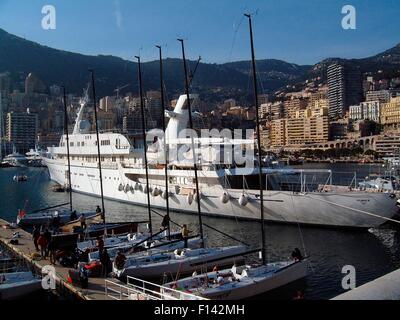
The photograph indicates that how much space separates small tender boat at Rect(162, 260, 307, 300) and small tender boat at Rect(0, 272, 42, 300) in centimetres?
362

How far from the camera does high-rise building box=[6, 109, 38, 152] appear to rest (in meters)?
157

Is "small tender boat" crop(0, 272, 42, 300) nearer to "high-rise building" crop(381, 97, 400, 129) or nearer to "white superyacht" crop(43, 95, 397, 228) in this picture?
"white superyacht" crop(43, 95, 397, 228)

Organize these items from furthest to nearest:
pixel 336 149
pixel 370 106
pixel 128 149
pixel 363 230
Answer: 1. pixel 370 106
2. pixel 336 149
3. pixel 128 149
4. pixel 363 230

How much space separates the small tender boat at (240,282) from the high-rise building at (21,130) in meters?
156

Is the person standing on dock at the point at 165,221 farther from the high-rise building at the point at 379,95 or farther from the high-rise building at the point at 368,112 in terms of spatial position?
the high-rise building at the point at 379,95

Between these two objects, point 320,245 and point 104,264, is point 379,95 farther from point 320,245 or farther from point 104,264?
point 104,264

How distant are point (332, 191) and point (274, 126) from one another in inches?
5672

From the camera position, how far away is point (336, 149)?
132m

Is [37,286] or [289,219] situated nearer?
[37,286]

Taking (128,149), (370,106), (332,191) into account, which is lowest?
(332,191)

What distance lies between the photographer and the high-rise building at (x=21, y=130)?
157m

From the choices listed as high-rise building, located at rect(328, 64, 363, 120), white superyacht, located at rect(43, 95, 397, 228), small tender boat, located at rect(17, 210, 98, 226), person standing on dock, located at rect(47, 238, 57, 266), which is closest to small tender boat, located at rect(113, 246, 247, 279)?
person standing on dock, located at rect(47, 238, 57, 266)
